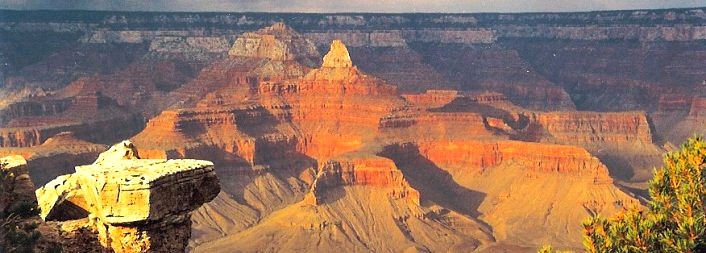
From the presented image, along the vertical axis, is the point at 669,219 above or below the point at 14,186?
below

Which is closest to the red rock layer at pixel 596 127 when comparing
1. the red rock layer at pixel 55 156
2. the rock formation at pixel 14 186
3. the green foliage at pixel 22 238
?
the red rock layer at pixel 55 156

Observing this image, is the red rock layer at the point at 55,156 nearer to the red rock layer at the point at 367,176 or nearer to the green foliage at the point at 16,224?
the red rock layer at the point at 367,176

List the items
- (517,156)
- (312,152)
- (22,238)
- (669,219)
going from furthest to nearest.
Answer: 1. (312,152)
2. (517,156)
3. (669,219)
4. (22,238)

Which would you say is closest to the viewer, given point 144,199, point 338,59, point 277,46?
point 144,199

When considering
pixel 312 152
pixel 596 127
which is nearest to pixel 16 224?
pixel 312 152

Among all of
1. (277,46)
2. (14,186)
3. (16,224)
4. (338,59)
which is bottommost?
(16,224)

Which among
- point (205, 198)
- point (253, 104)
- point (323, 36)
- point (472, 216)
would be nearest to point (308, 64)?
point (253, 104)

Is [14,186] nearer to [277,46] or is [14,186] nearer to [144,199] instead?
[144,199]

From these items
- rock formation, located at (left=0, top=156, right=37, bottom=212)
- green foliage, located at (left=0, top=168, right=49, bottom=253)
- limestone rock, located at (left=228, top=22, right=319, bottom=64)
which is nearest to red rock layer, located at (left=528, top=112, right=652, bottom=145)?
limestone rock, located at (left=228, top=22, right=319, bottom=64)

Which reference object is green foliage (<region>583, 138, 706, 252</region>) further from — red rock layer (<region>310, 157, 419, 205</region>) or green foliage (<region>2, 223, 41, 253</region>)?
red rock layer (<region>310, 157, 419, 205</region>)
